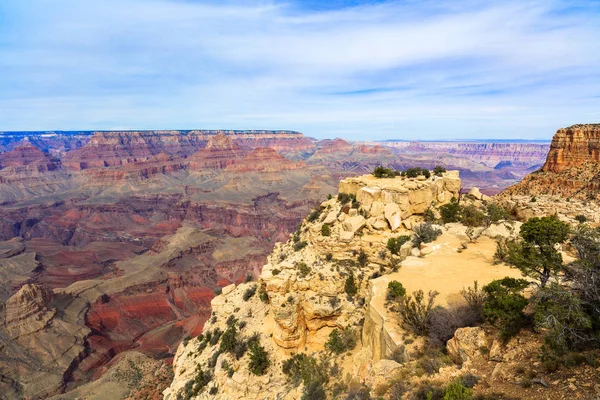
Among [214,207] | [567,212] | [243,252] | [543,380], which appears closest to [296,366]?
[543,380]

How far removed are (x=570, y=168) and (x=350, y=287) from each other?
157 feet

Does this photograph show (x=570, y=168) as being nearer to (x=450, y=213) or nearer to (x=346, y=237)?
(x=450, y=213)

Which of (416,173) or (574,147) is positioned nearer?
(416,173)

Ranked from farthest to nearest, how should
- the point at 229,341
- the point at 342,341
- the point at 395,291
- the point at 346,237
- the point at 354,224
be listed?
the point at 354,224 → the point at 229,341 → the point at 346,237 → the point at 342,341 → the point at 395,291

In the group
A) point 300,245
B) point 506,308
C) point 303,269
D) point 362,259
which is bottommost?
point 303,269

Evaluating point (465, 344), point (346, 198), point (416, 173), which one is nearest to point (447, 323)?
point (465, 344)

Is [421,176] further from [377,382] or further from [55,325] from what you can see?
[55,325]

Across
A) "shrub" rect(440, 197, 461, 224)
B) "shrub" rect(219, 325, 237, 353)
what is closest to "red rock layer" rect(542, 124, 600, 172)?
"shrub" rect(440, 197, 461, 224)

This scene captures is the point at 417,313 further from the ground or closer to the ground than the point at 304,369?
further from the ground

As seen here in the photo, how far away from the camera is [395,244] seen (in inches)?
899

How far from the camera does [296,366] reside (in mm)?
20156

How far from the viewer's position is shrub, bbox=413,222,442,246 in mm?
23242

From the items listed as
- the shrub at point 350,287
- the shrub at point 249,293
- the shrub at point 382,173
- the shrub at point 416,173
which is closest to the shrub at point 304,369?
the shrub at point 350,287

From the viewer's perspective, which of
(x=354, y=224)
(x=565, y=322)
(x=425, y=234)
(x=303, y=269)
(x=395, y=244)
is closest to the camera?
(x=565, y=322)
